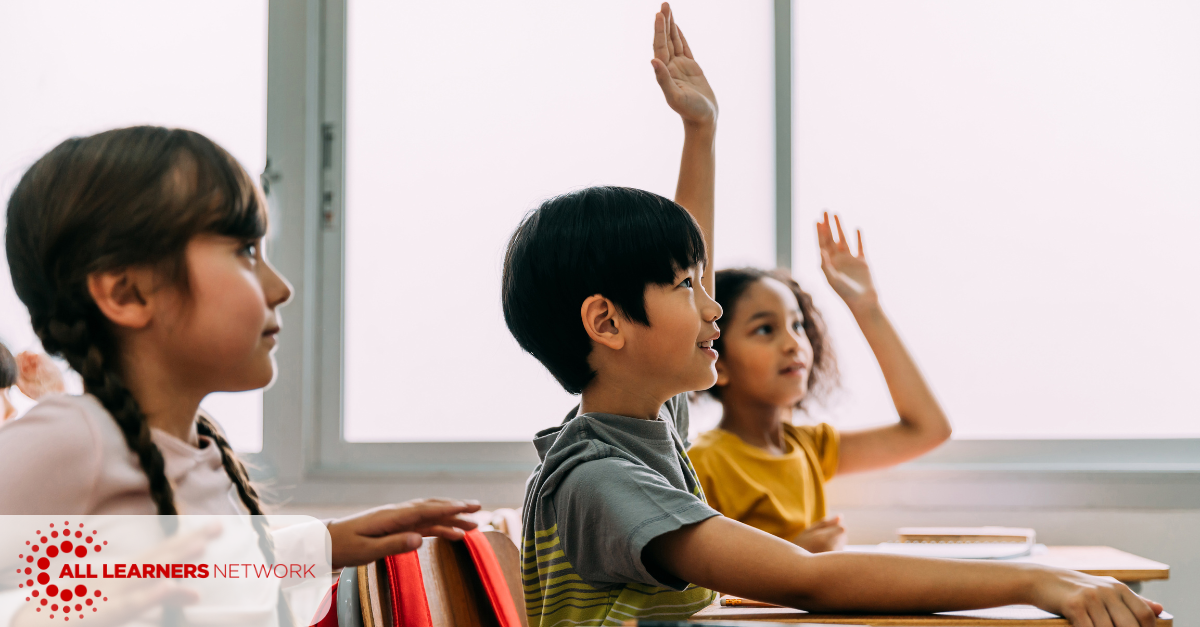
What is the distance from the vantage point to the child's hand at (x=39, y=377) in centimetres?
147

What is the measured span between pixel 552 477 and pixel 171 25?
176 cm

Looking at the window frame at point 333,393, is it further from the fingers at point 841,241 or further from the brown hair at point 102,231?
the brown hair at point 102,231

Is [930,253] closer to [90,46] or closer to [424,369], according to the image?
[424,369]

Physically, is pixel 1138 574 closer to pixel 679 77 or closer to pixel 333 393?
pixel 679 77

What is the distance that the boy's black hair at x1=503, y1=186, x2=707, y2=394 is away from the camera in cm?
94

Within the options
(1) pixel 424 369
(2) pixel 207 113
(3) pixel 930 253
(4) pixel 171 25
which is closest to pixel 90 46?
(4) pixel 171 25

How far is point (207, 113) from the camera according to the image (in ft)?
6.61

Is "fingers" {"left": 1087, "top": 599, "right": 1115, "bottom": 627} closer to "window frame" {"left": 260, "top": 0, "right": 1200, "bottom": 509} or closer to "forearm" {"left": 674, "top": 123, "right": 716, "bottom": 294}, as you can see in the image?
"forearm" {"left": 674, "top": 123, "right": 716, "bottom": 294}


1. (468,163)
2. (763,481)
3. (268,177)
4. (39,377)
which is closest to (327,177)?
(268,177)

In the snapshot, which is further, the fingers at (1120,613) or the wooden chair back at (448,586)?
the wooden chair back at (448,586)

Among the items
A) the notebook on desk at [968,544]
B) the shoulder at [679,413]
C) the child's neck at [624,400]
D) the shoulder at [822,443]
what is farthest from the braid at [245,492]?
the shoulder at [822,443]

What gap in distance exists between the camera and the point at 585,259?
0.94 metres

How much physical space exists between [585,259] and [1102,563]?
1002 millimetres

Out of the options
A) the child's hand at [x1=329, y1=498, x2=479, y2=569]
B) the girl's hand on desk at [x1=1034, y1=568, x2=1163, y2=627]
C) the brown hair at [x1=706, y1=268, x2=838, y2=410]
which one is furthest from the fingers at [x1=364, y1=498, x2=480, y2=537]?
the brown hair at [x1=706, y1=268, x2=838, y2=410]
